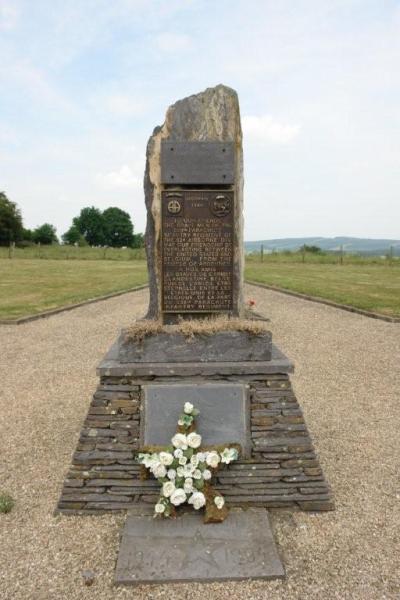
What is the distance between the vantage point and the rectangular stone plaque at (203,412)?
4.09m

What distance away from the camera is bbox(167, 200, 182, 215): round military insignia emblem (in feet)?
14.6

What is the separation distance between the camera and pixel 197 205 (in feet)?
14.7

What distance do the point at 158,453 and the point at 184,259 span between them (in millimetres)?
1731

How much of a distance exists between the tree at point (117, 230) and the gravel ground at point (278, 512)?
75.0 meters

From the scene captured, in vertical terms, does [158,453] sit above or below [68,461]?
above

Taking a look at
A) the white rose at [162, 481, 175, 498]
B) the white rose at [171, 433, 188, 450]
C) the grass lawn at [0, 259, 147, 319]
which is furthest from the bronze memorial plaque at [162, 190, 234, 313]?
the grass lawn at [0, 259, 147, 319]

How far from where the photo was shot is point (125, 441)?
13.4ft

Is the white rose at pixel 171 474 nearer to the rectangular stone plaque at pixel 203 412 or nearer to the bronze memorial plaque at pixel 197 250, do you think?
the rectangular stone plaque at pixel 203 412

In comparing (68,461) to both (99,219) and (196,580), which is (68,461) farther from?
(99,219)

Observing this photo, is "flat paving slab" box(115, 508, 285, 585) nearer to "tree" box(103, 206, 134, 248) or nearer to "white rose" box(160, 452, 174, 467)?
"white rose" box(160, 452, 174, 467)

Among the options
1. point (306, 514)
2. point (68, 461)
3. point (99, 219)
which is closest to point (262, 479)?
point (306, 514)

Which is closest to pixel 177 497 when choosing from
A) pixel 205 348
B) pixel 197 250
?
pixel 205 348

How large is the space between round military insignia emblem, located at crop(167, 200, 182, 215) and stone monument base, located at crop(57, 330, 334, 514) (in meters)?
1.39

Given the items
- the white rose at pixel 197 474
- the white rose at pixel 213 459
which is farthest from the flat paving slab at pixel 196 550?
the white rose at pixel 213 459
